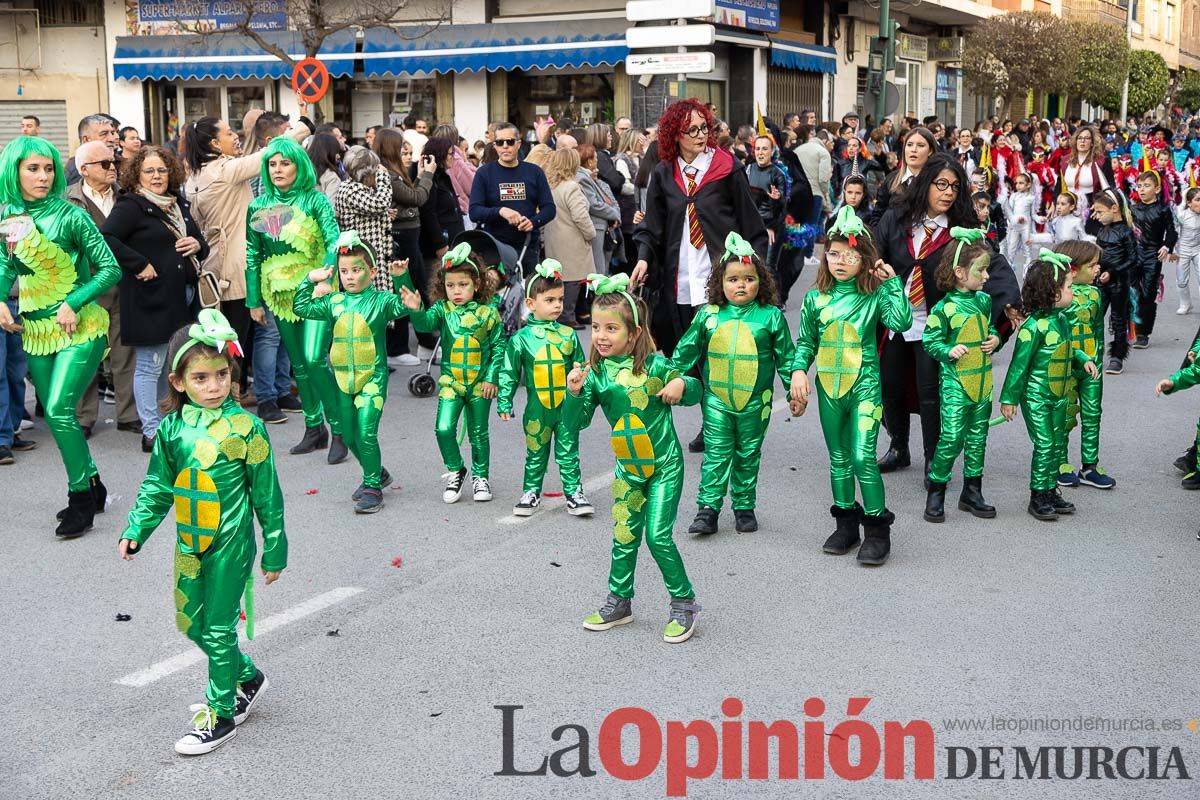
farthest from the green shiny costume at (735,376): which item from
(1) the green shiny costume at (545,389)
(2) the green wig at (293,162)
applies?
(2) the green wig at (293,162)

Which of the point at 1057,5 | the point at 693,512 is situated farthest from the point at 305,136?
the point at 1057,5

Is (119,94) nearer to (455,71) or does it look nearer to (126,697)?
(455,71)

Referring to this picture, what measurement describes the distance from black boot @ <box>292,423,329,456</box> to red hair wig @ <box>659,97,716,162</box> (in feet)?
9.27

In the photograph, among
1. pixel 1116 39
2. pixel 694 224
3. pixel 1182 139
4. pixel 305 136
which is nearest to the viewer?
pixel 694 224

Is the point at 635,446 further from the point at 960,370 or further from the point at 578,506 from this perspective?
the point at 960,370

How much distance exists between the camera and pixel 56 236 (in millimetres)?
7059

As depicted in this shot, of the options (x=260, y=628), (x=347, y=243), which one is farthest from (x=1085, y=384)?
(x=260, y=628)

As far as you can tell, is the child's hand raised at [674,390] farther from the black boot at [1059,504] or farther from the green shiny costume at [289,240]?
the green shiny costume at [289,240]

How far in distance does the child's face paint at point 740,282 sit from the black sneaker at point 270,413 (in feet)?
14.3

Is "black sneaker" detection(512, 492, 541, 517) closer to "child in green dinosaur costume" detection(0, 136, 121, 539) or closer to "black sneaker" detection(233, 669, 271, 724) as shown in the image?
"child in green dinosaur costume" detection(0, 136, 121, 539)

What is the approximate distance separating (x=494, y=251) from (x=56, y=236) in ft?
9.94

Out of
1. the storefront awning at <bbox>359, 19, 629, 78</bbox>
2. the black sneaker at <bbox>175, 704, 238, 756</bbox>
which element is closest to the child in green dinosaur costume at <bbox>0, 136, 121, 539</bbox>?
the black sneaker at <bbox>175, 704, 238, 756</bbox>

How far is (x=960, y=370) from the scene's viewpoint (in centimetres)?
691

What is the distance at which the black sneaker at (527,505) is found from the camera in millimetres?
7242
